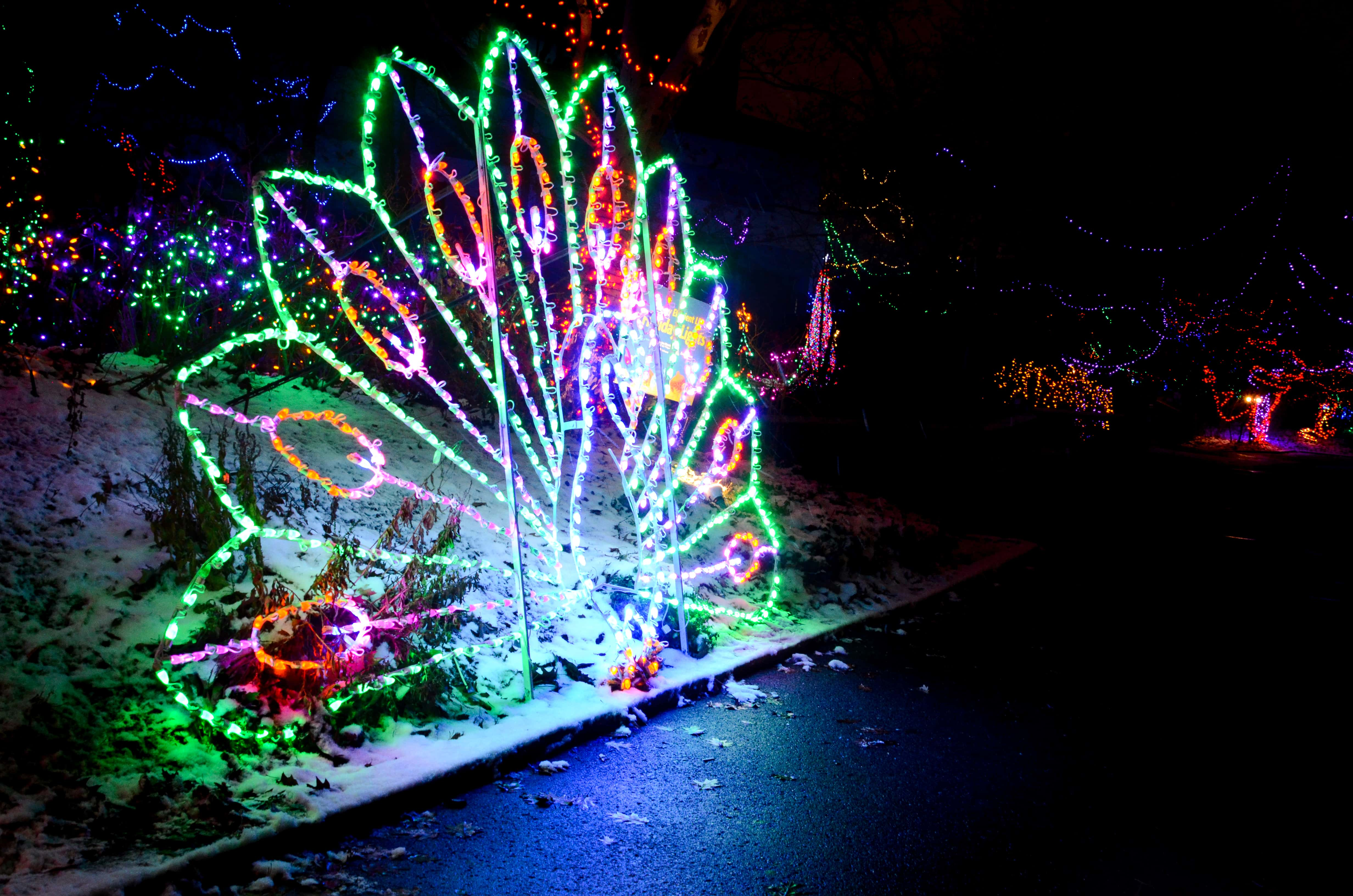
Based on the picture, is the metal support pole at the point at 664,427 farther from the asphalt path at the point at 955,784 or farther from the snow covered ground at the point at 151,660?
the asphalt path at the point at 955,784

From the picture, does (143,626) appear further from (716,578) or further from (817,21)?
(817,21)

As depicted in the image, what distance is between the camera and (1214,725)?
4.53 metres

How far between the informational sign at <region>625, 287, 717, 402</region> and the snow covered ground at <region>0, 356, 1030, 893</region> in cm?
144

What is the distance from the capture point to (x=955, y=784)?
372 cm

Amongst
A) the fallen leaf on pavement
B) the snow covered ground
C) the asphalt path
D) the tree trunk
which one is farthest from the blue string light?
the fallen leaf on pavement

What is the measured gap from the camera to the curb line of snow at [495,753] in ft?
8.00

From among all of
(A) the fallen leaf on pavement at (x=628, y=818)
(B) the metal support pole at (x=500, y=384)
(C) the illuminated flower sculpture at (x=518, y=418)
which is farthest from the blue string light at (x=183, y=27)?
(A) the fallen leaf on pavement at (x=628, y=818)

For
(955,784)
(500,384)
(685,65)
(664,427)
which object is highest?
(685,65)

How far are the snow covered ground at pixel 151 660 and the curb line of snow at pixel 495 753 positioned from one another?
0.03 ft

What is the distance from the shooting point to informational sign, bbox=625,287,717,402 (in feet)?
17.7

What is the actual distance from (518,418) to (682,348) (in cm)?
130

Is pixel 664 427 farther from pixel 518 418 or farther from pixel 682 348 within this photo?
pixel 518 418

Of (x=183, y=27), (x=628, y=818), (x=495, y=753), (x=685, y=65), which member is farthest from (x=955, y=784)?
(x=183, y=27)

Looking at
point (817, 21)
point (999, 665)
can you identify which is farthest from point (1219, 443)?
point (999, 665)
